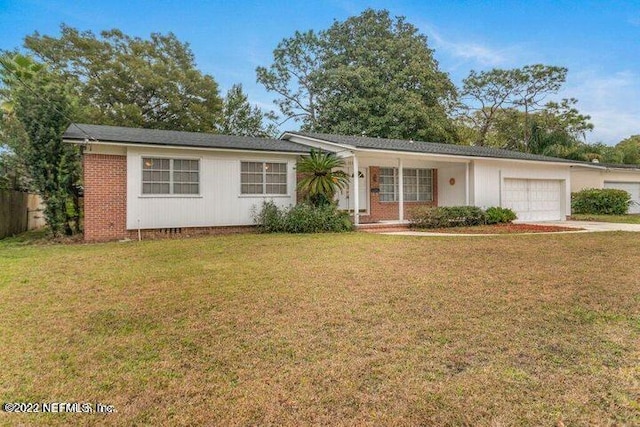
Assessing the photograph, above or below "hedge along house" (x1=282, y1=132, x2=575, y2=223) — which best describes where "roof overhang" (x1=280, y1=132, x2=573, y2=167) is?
above

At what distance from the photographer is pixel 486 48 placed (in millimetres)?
22094

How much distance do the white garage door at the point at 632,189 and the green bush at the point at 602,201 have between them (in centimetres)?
258

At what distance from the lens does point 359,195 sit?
51.4 feet

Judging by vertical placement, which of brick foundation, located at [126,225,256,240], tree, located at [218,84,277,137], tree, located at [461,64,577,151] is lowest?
brick foundation, located at [126,225,256,240]

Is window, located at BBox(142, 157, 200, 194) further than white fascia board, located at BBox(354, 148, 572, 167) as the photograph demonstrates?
No

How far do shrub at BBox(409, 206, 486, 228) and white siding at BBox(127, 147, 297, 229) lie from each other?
4.80m

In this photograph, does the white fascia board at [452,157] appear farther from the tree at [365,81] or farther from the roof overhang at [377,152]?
the tree at [365,81]

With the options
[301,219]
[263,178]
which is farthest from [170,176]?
[301,219]

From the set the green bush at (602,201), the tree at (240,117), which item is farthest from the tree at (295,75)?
the green bush at (602,201)

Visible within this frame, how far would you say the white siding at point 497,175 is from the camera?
15.6m

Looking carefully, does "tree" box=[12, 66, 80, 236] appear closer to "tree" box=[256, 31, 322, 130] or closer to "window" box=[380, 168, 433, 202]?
"window" box=[380, 168, 433, 202]

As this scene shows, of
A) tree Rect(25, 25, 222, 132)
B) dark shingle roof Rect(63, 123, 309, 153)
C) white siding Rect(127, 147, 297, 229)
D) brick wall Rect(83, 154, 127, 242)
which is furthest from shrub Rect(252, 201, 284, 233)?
tree Rect(25, 25, 222, 132)

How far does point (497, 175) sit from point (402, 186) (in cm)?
413

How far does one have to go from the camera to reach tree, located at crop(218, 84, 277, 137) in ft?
95.8
